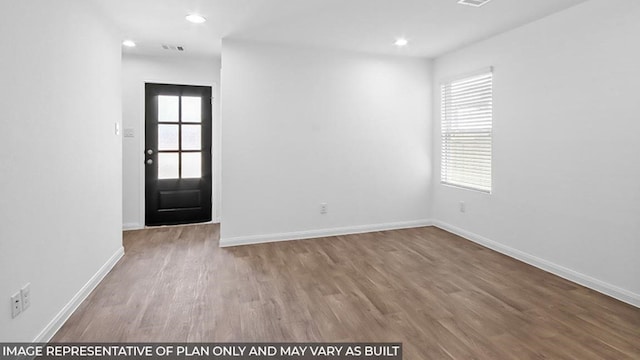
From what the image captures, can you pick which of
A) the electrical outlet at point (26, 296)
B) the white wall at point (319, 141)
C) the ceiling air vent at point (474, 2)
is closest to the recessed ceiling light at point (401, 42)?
the white wall at point (319, 141)

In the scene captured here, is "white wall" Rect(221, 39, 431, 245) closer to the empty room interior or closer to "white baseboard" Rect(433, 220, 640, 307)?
the empty room interior

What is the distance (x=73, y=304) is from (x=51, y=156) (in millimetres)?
1091

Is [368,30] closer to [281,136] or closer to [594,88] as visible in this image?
[281,136]

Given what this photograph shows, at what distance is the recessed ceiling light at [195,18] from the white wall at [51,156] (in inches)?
29.5

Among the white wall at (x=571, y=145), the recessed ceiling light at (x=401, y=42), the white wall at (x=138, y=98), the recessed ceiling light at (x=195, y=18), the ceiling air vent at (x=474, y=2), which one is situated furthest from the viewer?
the white wall at (x=138, y=98)

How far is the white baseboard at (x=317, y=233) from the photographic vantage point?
164 inches

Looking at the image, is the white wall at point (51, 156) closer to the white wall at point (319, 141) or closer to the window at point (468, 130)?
the white wall at point (319, 141)

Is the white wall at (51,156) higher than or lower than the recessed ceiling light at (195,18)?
lower

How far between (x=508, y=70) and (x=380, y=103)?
1594mm

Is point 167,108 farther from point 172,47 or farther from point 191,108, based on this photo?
point 172,47

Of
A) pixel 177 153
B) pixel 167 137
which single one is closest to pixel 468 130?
pixel 177 153

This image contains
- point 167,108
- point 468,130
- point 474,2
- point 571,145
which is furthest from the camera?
point 167,108

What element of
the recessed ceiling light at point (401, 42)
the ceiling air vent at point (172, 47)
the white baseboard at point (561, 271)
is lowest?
the white baseboard at point (561, 271)

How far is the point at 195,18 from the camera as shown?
332 centimetres
